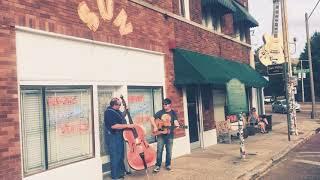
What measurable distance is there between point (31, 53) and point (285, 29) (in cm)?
1353

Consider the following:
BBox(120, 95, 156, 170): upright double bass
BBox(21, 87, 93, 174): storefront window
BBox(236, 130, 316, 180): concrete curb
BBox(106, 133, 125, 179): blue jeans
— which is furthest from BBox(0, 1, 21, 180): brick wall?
BBox(236, 130, 316, 180): concrete curb

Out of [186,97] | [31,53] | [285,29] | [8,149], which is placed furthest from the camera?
[285,29]

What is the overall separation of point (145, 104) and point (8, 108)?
17.2 feet

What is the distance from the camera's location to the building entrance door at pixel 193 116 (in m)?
14.5

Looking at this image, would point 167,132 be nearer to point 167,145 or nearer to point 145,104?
point 167,145

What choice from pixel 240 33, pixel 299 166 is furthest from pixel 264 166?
pixel 240 33

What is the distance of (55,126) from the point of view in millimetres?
8086

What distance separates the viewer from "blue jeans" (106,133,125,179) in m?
9.19

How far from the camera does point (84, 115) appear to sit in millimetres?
9000

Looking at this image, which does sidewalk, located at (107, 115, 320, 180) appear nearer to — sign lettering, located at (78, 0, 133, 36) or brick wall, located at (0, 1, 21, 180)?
brick wall, located at (0, 1, 21, 180)

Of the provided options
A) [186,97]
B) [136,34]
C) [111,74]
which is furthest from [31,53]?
[186,97]

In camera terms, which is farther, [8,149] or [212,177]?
[212,177]

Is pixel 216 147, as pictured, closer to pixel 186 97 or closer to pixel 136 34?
pixel 186 97

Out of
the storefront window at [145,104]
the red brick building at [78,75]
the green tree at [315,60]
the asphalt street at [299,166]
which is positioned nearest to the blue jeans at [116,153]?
the red brick building at [78,75]
